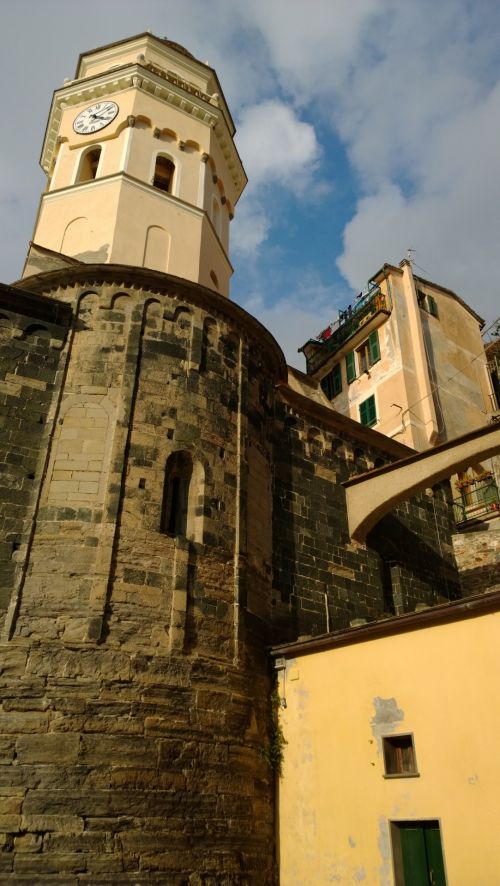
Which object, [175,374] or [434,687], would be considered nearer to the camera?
[434,687]

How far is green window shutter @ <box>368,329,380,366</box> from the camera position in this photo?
75.7ft

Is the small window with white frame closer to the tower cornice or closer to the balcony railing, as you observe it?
the balcony railing

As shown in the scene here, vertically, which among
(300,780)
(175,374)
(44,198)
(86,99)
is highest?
(86,99)

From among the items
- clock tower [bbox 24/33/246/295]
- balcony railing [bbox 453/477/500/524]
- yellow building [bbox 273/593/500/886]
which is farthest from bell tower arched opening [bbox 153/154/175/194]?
balcony railing [bbox 453/477/500/524]

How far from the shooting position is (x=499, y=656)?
8.00 m

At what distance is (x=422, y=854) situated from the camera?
791 centimetres

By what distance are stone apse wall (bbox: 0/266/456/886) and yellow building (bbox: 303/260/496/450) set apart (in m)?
8.73

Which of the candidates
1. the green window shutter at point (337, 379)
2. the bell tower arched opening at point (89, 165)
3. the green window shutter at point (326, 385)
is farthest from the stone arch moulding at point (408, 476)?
the green window shutter at point (326, 385)

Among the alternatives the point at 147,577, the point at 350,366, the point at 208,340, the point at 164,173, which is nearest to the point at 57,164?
the point at 164,173

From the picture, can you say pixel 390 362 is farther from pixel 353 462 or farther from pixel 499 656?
pixel 499 656

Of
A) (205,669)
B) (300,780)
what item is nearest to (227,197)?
(205,669)

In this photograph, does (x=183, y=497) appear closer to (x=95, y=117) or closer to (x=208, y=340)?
(x=208, y=340)

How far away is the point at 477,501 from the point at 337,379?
6633mm

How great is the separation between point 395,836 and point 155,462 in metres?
5.72
